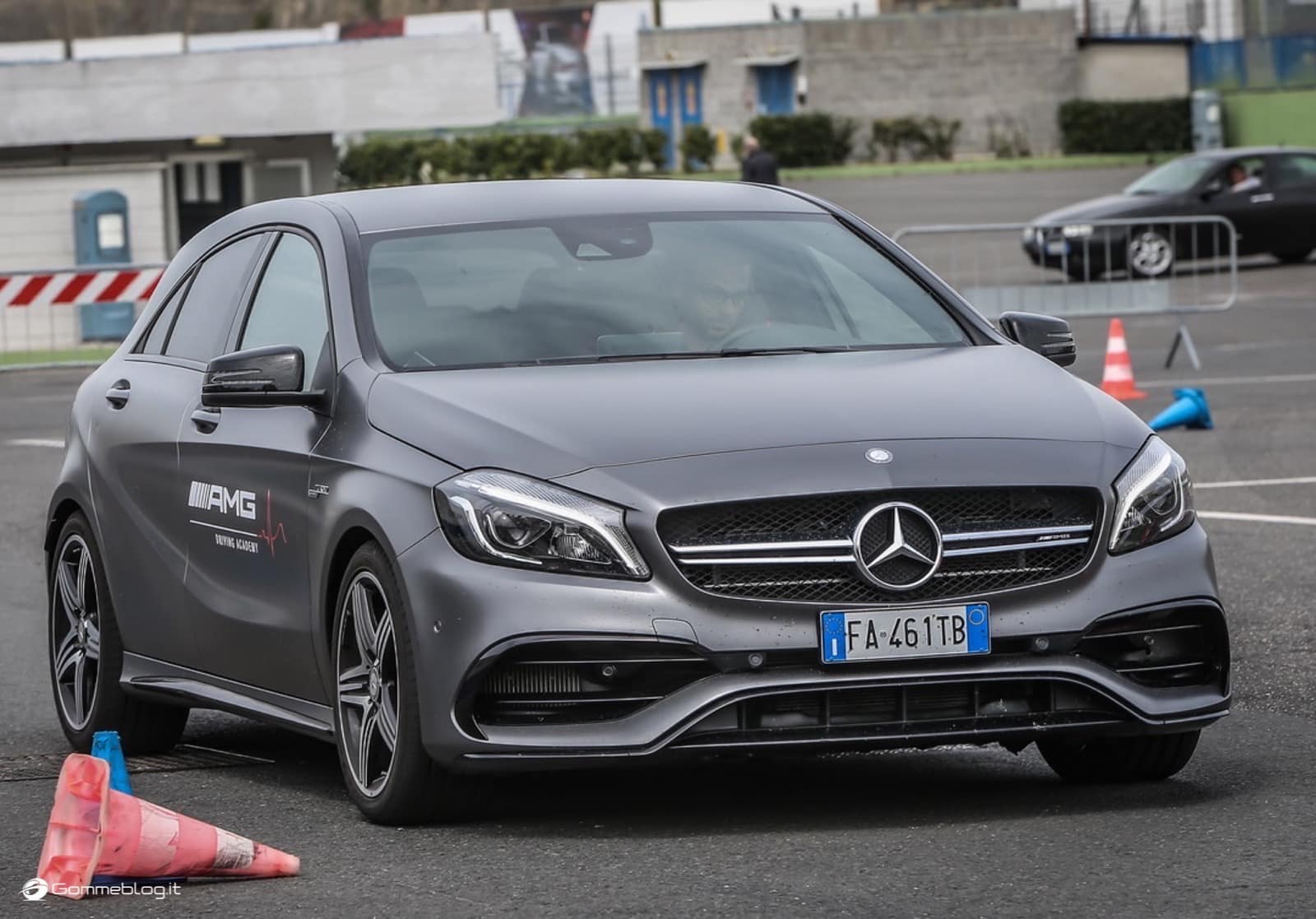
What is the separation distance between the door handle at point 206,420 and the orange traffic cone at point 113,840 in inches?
72.0

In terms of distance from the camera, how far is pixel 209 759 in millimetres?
7777

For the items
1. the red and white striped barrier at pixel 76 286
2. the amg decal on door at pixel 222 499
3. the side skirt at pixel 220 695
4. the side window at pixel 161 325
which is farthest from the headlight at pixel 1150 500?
the red and white striped barrier at pixel 76 286

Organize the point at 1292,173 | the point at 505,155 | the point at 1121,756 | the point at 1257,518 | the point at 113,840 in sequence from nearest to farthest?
the point at 113,840 → the point at 1121,756 → the point at 1257,518 → the point at 1292,173 → the point at 505,155

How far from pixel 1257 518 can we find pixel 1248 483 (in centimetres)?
159

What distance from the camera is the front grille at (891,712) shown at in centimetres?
595

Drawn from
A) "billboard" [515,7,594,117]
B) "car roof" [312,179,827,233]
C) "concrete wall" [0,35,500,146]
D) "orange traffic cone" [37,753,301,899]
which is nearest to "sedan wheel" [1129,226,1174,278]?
"car roof" [312,179,827,233]

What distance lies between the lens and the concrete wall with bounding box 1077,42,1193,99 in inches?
2522

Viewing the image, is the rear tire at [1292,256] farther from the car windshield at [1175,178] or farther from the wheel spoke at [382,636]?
the wheel spoke at [382,636]

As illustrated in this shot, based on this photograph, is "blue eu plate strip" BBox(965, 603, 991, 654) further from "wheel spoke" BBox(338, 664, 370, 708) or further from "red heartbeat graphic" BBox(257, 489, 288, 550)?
"red heartbeat graphic" BBox(257, 489, 288, 550)

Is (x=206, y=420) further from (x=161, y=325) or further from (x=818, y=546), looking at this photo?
(x=818, y=546)

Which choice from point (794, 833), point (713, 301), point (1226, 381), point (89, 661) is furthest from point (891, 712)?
point (1226, 381)

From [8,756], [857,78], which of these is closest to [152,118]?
[857,78]

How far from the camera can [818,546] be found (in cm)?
589

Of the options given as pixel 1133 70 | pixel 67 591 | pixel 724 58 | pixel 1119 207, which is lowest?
pixel 1119 207
